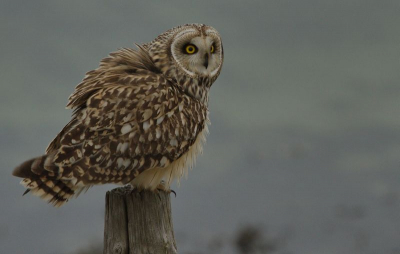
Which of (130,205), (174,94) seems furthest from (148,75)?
(130,205)

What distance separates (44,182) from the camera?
268 inches

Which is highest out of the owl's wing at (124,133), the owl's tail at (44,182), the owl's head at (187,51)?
the owl's head at (187,51)

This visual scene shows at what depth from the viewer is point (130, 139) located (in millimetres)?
6992

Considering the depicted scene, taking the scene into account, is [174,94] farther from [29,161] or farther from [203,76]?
[29,161]

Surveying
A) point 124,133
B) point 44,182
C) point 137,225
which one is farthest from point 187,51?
point 44,182

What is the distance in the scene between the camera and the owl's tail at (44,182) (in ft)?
22.0

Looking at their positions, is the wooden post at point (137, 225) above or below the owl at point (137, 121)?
below

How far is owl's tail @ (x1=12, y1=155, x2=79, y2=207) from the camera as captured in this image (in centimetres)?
672

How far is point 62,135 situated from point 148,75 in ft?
3.58

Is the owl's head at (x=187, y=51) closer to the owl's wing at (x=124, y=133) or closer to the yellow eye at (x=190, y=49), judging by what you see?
the yellow eye at (x=190, y=49)

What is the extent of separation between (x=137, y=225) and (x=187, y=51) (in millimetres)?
2006

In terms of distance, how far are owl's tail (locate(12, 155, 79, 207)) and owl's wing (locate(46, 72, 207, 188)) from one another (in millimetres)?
89

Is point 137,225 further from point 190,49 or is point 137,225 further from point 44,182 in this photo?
point 190,49

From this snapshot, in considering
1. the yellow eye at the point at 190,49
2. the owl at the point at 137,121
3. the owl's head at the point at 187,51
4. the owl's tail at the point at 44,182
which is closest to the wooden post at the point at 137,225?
the owl at the point at 137,121
